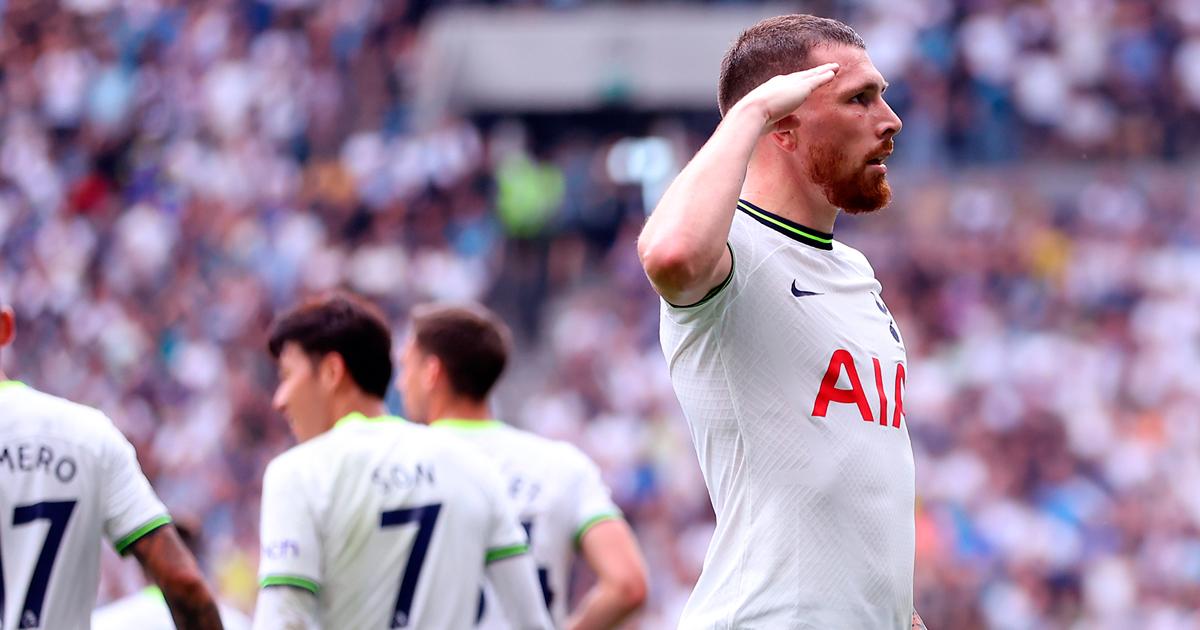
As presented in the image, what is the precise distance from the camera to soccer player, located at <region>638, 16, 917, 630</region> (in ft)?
12.5

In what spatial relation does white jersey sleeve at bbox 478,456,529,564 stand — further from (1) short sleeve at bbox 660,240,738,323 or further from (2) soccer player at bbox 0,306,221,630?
(1) short sleeve at bbox 660,240,738,323

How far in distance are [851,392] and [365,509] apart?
1933 millimetres

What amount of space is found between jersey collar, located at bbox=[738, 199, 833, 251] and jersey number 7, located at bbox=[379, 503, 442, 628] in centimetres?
181

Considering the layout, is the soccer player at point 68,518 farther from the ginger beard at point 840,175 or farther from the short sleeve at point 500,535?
the ginger beard at point 840,175

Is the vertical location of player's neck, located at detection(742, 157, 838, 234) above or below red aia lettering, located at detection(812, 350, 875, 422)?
above

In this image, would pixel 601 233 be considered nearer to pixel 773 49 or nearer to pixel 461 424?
pixel 461 424

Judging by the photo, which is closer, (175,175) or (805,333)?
(805,333)

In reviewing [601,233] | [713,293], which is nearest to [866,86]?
[713,293]

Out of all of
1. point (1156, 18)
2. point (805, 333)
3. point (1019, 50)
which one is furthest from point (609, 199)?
point (805, 333)

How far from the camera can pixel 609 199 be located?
19719mm

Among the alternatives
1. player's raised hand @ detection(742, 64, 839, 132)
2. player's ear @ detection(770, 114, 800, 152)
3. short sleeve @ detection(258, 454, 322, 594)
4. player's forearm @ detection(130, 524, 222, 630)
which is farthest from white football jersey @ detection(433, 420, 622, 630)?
player's raised hand @ detection(742, 64, 839, 132)

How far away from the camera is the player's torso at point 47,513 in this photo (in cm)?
489

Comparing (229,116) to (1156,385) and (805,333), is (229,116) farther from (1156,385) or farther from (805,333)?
(805,333)

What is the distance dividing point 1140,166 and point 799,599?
1515 centimetres
